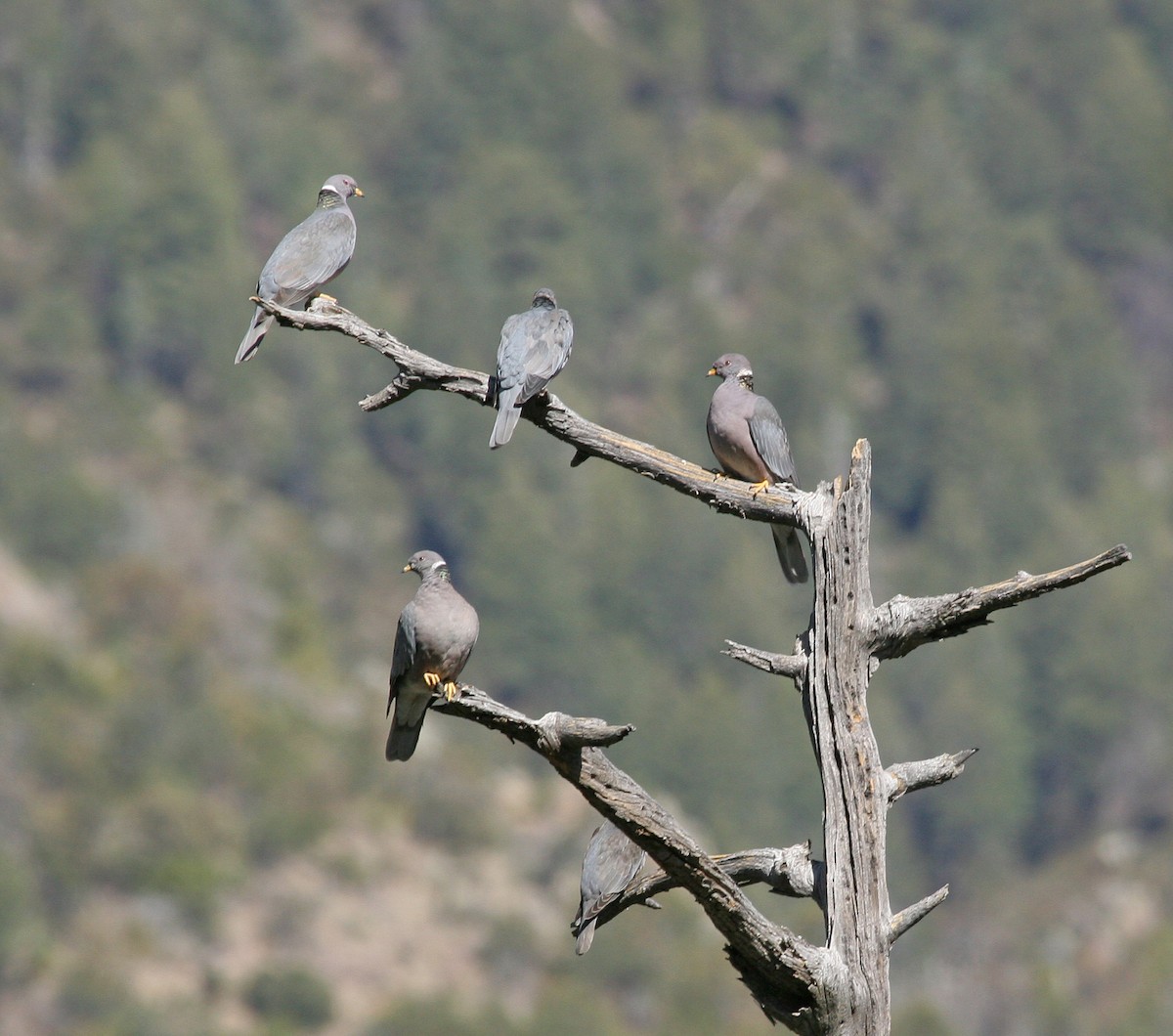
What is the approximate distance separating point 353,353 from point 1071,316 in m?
33.3

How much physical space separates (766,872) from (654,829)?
1144 millimetres

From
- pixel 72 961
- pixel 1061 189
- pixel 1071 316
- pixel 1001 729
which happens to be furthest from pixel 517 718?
pixel 1061 189

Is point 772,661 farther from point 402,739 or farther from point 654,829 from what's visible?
point 402,739

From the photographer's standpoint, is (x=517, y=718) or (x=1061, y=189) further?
(x=1061, y=189)

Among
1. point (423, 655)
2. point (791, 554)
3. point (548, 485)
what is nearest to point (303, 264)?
point (791, 554)

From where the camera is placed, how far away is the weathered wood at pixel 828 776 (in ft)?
30.7

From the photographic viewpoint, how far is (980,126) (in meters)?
122

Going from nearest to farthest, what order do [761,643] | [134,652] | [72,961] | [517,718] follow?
[517,718], [72,961], [134,652], [761,643]

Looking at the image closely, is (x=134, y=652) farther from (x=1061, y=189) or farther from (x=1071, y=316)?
(x=1061, y=189)

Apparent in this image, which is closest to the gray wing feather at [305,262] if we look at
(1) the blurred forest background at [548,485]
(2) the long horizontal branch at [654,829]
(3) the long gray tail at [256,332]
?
A: (3) the long gray tail at [256,332]

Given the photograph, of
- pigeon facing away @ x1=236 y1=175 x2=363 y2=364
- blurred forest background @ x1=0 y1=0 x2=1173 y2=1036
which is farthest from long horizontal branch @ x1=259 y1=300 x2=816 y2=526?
blurred forest background @ x1=0 y1=0 x2=1173 y2=1036

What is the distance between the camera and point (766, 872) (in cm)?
1032

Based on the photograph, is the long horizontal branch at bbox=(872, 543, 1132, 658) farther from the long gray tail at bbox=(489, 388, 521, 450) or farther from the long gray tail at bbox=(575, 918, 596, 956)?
the long gray tail at bbox=(575, 918, 596, 956)

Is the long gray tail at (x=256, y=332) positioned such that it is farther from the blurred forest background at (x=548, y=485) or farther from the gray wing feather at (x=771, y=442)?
the blurred forest background at (x=548, y=485)
